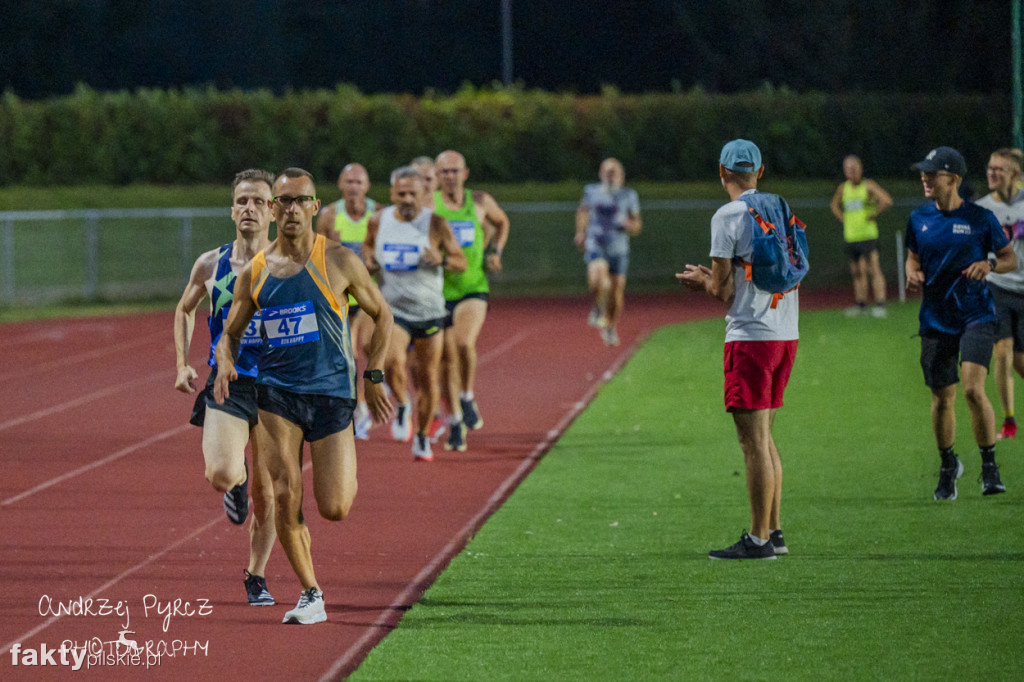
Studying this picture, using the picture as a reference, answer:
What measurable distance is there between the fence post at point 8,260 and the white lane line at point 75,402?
9467mm

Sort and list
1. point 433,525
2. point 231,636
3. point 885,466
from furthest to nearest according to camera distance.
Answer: point 885,466 < point 433,525 < point 231,636

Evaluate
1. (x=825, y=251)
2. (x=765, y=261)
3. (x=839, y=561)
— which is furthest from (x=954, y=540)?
(x=825, y=251)

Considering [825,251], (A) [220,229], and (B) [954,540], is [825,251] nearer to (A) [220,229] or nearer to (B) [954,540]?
(A) [220,229]

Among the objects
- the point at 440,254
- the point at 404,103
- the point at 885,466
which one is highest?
the point at 404,103

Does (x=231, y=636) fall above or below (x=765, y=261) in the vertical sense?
below

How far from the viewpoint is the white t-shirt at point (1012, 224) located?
10773 mm

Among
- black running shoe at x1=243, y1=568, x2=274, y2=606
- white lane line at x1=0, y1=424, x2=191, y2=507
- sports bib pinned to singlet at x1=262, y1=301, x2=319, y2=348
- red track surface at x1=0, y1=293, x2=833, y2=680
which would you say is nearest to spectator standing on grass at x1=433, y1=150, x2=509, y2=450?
red track surface at x1=0, y1=293, x2=833, y2=680

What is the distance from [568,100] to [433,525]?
29390mm

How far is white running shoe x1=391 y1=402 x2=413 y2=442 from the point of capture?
12.9 meters

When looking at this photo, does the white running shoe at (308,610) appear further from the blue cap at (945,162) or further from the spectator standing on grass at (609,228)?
the spectator standing on grass at (609,228)

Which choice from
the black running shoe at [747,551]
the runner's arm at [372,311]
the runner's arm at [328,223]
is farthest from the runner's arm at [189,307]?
the runner's arm at [328,223]

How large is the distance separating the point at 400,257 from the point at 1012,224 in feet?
15.2

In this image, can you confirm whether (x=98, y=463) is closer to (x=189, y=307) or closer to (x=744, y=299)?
(x=189, y=307)

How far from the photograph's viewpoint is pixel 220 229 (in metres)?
30.4
